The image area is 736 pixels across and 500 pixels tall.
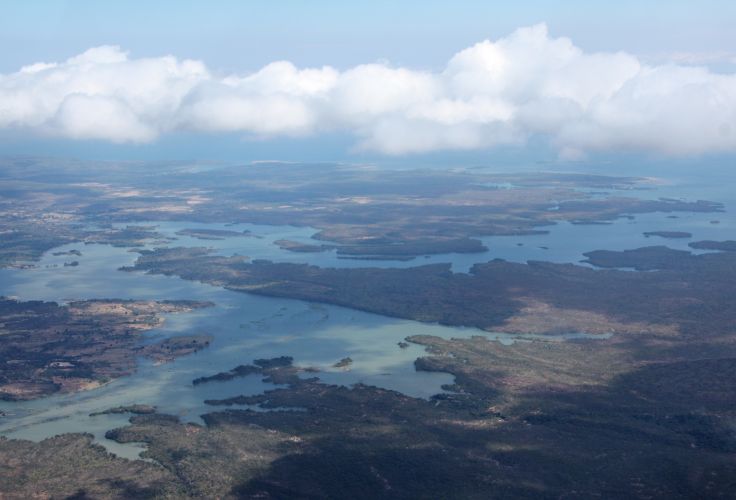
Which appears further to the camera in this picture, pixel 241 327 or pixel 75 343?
pixel 241 327

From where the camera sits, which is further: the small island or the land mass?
the small island

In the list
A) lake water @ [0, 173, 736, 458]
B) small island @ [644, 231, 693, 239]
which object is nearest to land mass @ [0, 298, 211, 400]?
lake water @ [0, 173, 736, 458]

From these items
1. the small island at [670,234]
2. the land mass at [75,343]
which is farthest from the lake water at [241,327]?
the land mass at [75,343]

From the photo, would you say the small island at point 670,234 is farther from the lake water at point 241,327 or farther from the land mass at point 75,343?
the land mass at point 75,343

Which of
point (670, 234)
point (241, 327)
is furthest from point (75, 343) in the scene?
point (670, 234)

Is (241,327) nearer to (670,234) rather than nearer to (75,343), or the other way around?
(75,343)

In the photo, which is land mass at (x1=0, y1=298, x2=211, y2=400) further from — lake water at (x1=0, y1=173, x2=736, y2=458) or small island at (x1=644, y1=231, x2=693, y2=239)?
small island at (x1=644, y1=231, x2=693, y2=239)

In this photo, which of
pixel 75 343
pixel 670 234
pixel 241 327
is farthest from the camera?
pixel 670 234

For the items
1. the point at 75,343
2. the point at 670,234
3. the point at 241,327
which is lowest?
the point at 75,343

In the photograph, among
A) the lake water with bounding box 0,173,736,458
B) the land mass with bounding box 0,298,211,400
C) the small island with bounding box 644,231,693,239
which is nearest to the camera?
the lake water with bounding box 0,173,736,458

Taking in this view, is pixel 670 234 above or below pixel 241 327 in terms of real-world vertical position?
above
